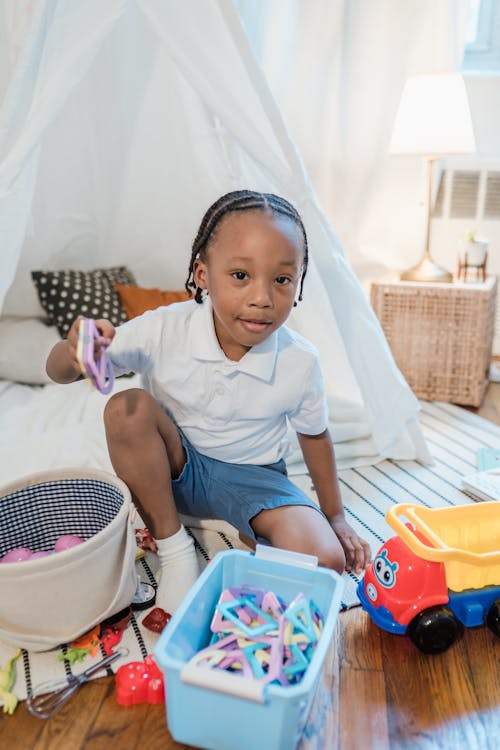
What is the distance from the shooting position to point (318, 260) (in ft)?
5.25

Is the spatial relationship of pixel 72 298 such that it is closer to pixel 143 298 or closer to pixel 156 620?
pixel 143 298

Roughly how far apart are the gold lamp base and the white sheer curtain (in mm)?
250

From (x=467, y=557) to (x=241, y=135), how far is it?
983mm

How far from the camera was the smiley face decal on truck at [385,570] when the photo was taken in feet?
3.47

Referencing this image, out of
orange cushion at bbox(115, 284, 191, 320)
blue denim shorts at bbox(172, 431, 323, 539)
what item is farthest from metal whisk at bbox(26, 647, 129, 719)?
orange cushion at bbox(115, 284, 191, 320)

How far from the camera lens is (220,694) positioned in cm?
80

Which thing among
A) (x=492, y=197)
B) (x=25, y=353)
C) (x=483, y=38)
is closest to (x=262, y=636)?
(x=25, y=353)

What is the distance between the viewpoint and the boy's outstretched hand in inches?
48.9

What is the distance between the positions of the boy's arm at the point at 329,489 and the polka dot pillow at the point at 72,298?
0.90 m

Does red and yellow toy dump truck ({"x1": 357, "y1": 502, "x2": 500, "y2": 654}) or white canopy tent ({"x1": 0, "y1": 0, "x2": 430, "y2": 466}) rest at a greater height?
white canopy tent ({"x1": 0, "y1": 0, "x2": 430, "y2": 466})

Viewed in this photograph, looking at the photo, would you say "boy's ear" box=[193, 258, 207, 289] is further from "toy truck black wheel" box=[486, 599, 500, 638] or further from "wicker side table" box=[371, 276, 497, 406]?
"wicker side table" box=[371, 276, 497, 406]

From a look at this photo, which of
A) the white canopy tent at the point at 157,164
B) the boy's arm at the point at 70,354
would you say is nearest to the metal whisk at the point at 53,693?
the boy's arm at the point at 70,354

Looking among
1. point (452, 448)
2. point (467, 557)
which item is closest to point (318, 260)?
point (452, 448)

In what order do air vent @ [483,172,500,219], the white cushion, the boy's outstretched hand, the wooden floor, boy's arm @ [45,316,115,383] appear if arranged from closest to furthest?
the wooden floor → boy's arm @ [45,316,115,383] → the boy's outstretched hand → the white cushion → air vent @ [483,172,500,219]
